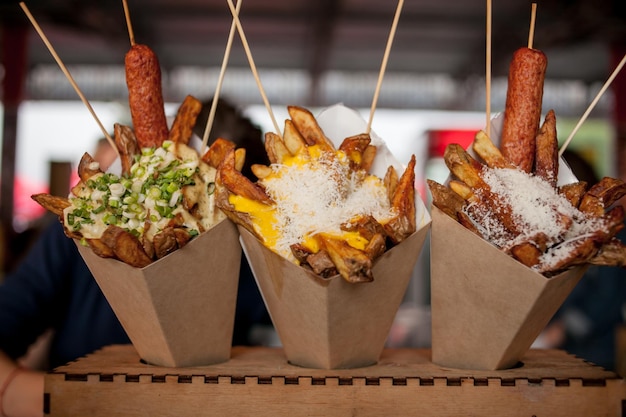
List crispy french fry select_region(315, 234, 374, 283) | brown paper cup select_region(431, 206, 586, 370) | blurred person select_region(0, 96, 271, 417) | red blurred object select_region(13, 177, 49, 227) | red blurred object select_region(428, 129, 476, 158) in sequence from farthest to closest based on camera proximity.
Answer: red blurred object select_region(13, 177, 49, 227), red blurred object select_region(428, 129, 476, 158), blurred person select_region(0, 96, 271, 417), brown paper cup select_region(431, 206, 586, 370), crispy french fry select_region(315, 234, 374, 283)

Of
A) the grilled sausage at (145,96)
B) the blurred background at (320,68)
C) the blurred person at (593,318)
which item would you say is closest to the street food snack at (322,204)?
the grilled sausage at (145,96)

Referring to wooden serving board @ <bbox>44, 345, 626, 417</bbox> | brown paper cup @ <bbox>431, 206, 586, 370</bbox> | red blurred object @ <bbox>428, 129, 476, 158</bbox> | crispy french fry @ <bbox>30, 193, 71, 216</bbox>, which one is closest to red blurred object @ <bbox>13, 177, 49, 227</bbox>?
red blurred object @ <bbox>428, 129, 476, 158</bbox>

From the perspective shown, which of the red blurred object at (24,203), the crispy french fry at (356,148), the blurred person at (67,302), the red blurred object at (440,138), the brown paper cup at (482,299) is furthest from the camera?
the red blurred object at (24,203)

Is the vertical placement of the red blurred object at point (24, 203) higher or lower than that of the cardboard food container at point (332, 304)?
higher

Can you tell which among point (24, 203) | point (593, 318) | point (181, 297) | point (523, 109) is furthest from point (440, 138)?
point (24, 203)

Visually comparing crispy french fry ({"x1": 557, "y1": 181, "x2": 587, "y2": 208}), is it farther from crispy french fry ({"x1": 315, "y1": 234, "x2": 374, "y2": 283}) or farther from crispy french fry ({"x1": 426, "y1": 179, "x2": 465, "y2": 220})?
crispy french fry ({"x1": 315, "y1": 234, "x2": 374, "y2": 283})

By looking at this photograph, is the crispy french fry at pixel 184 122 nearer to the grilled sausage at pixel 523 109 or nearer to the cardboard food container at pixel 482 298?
the cardboard food container at pixel 482 298
